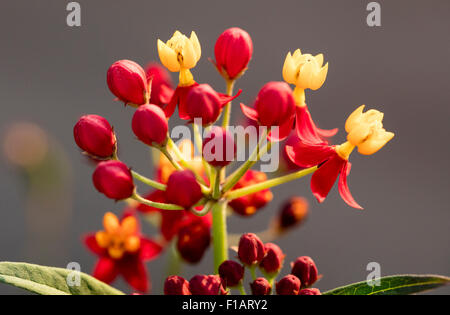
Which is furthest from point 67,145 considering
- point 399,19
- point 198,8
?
point 399,19

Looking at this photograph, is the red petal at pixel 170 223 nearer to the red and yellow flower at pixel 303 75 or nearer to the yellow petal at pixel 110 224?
the yellow petal at pixel 110 224

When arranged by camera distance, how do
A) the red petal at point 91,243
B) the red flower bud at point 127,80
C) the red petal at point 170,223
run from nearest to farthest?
the red flower bud at point 127,80
the red petal at point 170,223
the red petal at point 91,243

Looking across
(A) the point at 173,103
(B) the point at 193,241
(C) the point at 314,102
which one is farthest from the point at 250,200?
(C) the point at 314,102

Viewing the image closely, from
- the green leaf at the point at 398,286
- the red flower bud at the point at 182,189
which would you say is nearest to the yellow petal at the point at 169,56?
the red flower bud at the point at 182,189

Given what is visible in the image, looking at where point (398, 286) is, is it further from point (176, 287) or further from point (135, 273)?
point (135, 273)

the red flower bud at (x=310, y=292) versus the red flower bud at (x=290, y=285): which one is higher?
the red flower bud at (x=290, y=285)

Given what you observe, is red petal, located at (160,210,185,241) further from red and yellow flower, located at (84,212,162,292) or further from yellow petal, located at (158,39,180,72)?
yellow petal, located at (158,39,180,72)
